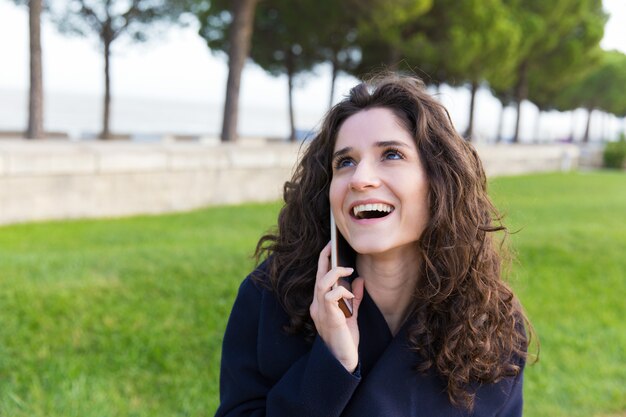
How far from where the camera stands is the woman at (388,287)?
1620 millimetres

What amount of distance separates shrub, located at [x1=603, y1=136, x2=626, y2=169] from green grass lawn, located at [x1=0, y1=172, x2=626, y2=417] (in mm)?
21115

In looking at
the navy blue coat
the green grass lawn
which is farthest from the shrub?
the navy blue coat

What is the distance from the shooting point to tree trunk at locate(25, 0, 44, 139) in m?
11.4

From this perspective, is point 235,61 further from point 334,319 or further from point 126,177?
point 334,319

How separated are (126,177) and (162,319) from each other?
4.94m

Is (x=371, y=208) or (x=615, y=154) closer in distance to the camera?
(x=371, y=208)

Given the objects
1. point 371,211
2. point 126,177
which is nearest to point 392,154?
point 371,211

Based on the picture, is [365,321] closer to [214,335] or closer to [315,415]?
[315,415]

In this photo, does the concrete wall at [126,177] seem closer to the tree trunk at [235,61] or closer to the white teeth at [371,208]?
the tree trunk at [235,61]

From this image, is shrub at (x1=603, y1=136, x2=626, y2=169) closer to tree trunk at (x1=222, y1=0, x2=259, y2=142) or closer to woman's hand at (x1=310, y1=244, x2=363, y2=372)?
tree trunk at (x1=222, y1=0, x2=259, y2=142)

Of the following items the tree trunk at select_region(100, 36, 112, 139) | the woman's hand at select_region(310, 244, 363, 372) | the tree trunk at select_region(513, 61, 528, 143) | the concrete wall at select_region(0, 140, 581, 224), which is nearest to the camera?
the woman's hand at select_region(310, 244, 363, 372)

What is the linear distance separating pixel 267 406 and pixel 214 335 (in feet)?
8.83

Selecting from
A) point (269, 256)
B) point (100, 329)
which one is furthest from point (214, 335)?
point (269, 256)

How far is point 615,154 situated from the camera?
26.6m
